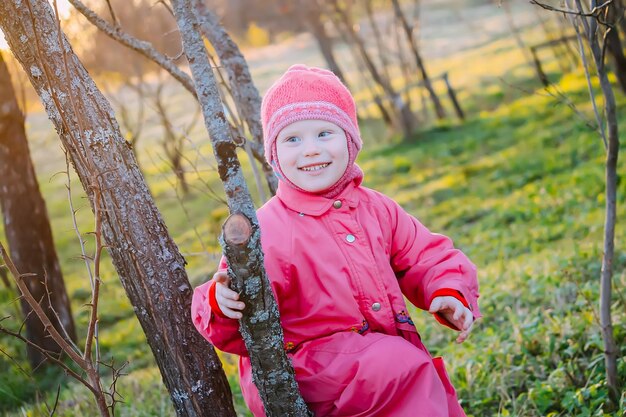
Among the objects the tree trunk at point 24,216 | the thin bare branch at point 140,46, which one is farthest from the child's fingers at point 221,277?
the tree trunk at point 24,216

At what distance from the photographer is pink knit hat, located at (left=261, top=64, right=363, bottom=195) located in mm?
2217

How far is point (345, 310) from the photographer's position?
7.06 feet

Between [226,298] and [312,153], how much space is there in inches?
22.8

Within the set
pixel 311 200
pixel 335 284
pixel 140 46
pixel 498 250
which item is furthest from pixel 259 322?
pixel 498 250

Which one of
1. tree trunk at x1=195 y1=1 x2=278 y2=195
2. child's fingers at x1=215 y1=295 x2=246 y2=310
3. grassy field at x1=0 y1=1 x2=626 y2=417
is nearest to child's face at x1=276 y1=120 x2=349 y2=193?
child's fingers at x1=215 y1=295 x2=246 y2=310

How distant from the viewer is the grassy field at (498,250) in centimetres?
347

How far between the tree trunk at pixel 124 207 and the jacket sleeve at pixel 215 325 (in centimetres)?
31

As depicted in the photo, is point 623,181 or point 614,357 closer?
point 614,357

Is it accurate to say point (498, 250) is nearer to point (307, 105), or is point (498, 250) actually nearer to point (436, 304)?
point (436, 304)

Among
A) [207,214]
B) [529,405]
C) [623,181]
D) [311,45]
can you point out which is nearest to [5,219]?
[529,405]

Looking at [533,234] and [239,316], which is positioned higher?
[239,316]

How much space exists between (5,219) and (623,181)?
5.60 meters

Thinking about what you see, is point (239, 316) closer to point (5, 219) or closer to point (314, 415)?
point (314, 415)

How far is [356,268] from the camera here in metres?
2.17
